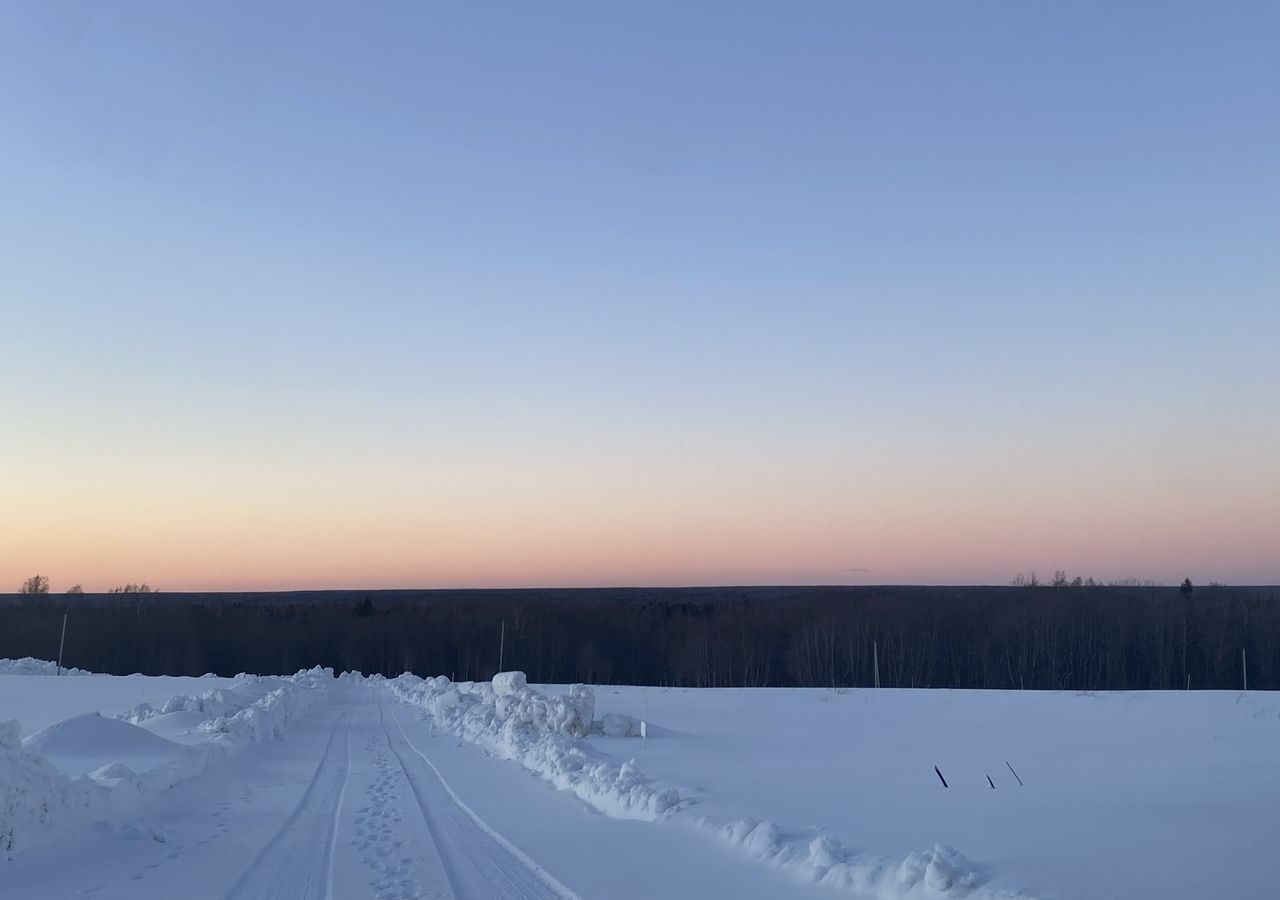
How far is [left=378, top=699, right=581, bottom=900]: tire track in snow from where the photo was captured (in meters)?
7.36

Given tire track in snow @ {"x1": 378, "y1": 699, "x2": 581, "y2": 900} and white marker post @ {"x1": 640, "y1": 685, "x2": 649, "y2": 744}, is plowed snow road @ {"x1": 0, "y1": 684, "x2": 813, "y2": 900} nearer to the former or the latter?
tire track in snow @ {"x1": 378, "y1": 699, "x2": 581, "y2": 900}

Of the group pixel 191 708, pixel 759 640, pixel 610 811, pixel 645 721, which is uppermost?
pixel 610 811

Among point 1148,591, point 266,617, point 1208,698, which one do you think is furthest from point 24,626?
point 1148,591

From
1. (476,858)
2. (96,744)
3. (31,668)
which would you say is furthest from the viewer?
(31,668)

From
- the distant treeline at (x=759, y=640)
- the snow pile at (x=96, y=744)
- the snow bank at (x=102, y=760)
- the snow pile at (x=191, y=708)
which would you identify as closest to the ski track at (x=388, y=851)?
the snow bank at (x=102, y=760)

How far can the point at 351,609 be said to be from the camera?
110062mm

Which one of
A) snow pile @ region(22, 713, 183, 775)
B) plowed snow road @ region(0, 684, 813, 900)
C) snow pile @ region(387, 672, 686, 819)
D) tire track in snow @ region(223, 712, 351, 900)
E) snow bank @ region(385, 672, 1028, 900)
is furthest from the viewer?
snow pile @ region(22, 713, 183, 775)

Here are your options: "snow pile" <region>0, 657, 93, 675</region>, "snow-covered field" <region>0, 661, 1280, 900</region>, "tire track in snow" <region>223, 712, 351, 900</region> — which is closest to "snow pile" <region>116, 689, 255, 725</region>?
"snow-covered field" <region>0, 661, 1280, 900</region>

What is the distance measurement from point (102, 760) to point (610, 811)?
7.20 m

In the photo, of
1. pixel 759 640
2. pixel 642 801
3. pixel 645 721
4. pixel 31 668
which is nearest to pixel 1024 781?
pixel 642 801

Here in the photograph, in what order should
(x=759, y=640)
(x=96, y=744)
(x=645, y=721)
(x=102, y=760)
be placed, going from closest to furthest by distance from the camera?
(x=102, y=760)
(x=96, y=744)
(x=645, y=721)
(x=759, y=640)

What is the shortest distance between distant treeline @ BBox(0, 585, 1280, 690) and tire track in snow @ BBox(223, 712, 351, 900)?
52772 mm

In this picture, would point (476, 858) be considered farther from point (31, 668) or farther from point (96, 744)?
point (31, 668)

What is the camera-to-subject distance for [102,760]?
43.7ft
